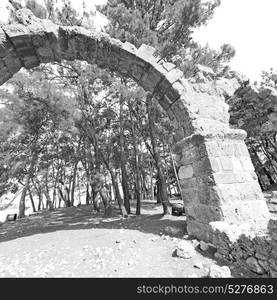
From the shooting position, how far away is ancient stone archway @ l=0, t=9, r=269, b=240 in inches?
147

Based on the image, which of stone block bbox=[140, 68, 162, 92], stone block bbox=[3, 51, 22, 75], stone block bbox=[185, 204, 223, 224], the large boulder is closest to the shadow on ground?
stone block bbox=[185, 204, 223, 224]

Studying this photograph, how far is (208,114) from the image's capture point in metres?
4.51

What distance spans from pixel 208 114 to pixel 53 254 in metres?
4.41

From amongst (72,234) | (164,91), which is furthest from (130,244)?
(164,91)

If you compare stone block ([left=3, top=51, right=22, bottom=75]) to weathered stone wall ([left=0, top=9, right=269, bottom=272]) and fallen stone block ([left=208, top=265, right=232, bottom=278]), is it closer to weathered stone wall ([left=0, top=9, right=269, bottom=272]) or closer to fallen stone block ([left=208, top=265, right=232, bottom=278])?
weathered stone wall ([left=0, top=9, right=269, bottom=272])

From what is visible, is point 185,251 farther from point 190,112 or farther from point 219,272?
point 190,112

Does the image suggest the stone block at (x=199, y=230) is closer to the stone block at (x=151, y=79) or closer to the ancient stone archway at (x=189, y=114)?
the ancient stone archway at (x=189, y=114)

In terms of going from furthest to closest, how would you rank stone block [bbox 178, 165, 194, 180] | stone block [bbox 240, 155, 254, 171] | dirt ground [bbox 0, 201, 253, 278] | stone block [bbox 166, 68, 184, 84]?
stone block [bbox 166, 68, 184, 84] → stone block [bbox 178, 165, 194, 180] → stone block [bbox 240, 155, 254, 171] → dirt ground [bbox 0, 201, 253, 278]

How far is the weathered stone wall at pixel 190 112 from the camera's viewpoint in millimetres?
3732

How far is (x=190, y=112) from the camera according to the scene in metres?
4.39

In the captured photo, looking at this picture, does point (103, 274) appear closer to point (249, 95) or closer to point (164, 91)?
point (164, 91)

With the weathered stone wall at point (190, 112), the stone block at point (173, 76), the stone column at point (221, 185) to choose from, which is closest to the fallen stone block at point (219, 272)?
the weathered stone wall at point (190, 112)

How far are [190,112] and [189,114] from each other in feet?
0.19
